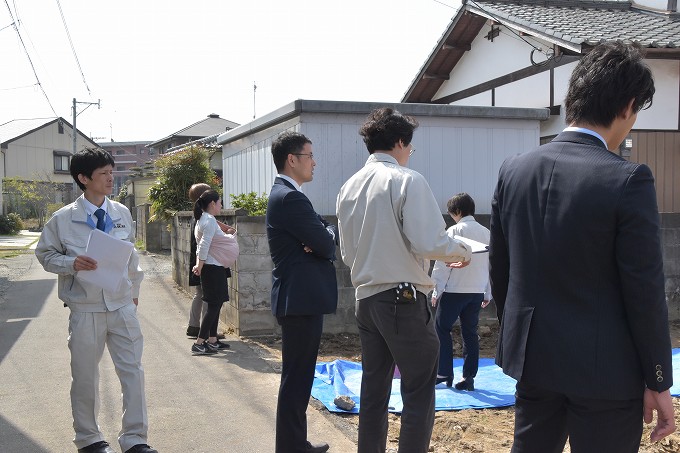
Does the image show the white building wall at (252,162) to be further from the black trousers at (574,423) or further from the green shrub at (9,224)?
the green shrub at (9,224)

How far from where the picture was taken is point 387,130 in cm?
342

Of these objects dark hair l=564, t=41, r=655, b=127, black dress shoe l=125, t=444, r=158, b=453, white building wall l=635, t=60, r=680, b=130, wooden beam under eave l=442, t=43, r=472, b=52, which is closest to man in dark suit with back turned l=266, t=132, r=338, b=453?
black dress shoe l=125, t=444, r=158, b=453

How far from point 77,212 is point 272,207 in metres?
1.29

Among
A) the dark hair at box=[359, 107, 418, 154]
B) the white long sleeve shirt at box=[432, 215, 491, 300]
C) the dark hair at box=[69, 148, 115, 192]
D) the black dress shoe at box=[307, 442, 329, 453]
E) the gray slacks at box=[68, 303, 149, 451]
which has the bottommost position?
the black dress shoe at box=[307, 442, 329, 453]

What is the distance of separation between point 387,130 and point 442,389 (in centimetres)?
300

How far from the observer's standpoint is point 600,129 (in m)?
2.22

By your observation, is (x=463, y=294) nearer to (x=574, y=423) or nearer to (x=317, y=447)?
(x=317, y=447)

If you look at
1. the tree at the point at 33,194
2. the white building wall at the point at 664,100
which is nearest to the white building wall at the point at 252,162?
the white building wall at the point at 664,100

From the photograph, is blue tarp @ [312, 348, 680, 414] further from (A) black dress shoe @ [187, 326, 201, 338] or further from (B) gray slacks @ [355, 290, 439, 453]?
(A) black dress shoe @ [187, 326, 201, 338]

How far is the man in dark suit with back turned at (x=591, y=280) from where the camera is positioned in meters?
2.02

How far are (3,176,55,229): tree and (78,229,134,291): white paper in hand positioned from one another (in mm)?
39042

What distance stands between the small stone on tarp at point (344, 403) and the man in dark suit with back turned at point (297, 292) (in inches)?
45.3

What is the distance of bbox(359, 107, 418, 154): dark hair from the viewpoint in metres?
3.42

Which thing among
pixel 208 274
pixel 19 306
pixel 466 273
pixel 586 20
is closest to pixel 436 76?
pixel 586 20
